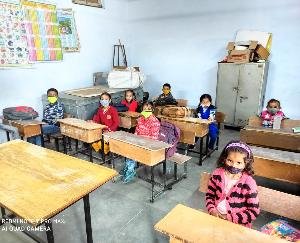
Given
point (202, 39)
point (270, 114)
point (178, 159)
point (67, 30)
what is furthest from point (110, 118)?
point (202, 39)

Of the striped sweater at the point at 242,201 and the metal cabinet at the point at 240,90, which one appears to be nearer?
the striped sweater at the point at 242,201

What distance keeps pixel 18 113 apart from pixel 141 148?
8.70ft

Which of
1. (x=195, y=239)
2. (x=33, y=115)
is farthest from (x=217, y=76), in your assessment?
(x=195, y=239)

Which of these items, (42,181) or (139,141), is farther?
(139,141)

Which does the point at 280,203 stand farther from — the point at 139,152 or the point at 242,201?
the point at 139,152

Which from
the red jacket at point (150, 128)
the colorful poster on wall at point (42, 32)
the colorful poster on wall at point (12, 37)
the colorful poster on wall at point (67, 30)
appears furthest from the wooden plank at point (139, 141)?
the colorful poster on wall at point (67, 30)

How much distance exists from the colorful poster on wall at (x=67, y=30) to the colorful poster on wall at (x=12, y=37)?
901mm

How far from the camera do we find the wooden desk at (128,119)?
4.76 metres

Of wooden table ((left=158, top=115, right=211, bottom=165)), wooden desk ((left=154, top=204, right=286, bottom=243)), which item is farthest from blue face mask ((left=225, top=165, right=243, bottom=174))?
wooden table ((left=158, top=115, right=211, bottom=165))

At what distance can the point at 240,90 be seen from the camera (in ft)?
19.1

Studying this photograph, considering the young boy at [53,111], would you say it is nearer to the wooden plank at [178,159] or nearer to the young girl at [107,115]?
the young girl at [107,115]

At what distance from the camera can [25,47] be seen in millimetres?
4910

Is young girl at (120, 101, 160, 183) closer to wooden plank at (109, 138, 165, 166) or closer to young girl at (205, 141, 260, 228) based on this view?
wooden plank at (109, 138, 165, 166)

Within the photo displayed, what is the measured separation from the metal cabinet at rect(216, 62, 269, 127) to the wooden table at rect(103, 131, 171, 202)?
3.43 m
